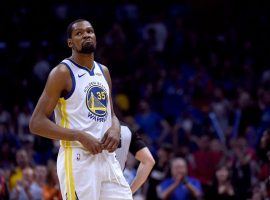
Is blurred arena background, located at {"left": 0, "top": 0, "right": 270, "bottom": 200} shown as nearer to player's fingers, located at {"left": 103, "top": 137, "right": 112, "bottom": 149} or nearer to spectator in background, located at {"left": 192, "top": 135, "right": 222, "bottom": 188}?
spectator in background, located at {"left": 192, "top": 135, "right": 222, "bottom": 188}

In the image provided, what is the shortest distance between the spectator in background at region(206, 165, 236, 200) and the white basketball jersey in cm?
440

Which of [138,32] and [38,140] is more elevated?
[138,32]

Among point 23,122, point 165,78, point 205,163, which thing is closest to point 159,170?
point 205,163

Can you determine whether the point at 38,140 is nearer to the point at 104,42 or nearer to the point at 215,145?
the point at 215,145

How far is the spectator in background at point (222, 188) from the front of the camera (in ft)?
35.0

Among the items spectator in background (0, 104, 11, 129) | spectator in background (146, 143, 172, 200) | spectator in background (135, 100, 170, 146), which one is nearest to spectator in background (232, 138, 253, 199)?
spectator in background (146, 143, 172, 200)

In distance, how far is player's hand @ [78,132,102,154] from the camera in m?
6.27

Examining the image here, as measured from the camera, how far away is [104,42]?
56.3 ft

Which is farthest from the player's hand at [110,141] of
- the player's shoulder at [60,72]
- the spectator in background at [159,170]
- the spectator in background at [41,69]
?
the spectator in background at [41,69]

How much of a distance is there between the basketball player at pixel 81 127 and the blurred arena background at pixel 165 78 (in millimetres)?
4199

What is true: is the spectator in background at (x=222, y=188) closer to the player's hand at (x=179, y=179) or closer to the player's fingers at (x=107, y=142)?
the player's hand at (x=179, y=179)

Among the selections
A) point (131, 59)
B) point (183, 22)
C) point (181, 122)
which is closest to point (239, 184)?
point (181, 122)

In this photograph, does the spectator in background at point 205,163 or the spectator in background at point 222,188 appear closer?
the spectator in background at point 222,188

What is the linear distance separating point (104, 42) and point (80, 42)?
35.0 ft
